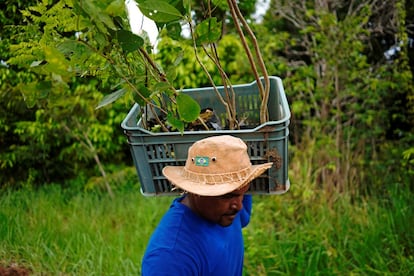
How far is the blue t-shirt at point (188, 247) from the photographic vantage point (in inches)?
63.0

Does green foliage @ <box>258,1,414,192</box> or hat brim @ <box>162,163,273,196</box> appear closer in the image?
hat brim @ <box>162,163,273,196</box>

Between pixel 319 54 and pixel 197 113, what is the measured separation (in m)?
3.24

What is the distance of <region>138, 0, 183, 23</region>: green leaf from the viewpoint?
1.29 meters

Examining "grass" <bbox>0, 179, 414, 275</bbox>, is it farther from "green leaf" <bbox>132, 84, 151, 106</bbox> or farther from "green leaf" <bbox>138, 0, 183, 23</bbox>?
"green leaf" <bbox>138, 0, 183, 23</bbox>

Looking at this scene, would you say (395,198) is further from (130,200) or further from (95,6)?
(95,6)

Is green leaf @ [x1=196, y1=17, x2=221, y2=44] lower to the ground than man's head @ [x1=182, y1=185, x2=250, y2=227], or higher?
higher

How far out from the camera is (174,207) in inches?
69.6

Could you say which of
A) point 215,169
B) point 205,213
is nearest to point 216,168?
point 215,169

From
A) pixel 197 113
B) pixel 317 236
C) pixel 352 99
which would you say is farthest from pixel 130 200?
pixel 197 113

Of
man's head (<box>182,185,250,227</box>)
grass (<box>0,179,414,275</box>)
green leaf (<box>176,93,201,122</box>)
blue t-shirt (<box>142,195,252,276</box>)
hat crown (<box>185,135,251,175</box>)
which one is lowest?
grass (<box>0,179,414,275</box>)

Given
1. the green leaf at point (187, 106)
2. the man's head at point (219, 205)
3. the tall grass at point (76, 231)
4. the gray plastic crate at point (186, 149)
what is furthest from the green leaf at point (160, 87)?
the tall grass at point (76, 231)

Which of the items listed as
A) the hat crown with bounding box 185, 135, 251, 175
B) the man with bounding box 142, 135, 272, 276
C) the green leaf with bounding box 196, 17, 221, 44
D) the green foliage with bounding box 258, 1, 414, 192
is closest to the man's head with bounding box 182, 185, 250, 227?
the man with bounding box 142, 135, 272, 276

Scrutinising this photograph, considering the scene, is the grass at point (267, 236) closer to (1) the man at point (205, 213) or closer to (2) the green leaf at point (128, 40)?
(1) the man at point (205, 213)

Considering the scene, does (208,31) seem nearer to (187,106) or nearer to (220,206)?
(187,106)
